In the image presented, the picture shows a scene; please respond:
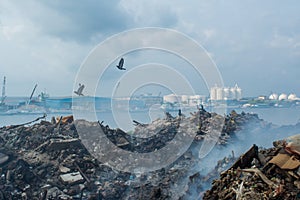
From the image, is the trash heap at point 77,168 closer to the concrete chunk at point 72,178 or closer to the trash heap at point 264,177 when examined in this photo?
the concrete chunk at point 72,178

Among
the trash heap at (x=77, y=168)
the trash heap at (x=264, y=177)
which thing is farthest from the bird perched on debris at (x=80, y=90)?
the trash heap at (x=264, y=177)

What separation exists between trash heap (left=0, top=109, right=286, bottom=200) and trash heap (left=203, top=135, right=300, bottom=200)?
1.52 feet

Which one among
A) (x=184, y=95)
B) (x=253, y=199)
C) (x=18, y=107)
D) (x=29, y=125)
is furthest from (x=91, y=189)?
(x=18, y=107)

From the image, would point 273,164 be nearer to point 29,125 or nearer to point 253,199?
point 253,199

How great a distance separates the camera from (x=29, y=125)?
8430 mm

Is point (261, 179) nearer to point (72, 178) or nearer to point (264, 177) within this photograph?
point (264, 177)

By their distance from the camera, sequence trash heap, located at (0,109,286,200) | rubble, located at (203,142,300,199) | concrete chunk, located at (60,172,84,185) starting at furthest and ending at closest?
1. concrete chunk, located at (60,172,84,185)
2. trash heap, located at (0,109,286,200)
3. rubble, located at (203,142,300,199)

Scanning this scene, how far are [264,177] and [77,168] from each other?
389 centimetres

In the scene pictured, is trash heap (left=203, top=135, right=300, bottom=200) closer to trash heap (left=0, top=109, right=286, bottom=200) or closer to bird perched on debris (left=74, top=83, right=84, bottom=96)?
trash heap (left=0, top=109, right=286, bottom=200)

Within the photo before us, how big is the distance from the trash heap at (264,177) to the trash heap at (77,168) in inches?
18.2

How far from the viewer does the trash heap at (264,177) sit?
3154 millimetres

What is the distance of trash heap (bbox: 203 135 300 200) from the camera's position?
315 centimetres

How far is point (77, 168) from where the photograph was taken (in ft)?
19.6

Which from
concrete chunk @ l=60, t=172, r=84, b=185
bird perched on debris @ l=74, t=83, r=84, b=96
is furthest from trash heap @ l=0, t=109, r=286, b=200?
bird perched on debris @ l=74, t=83, r=84, b=96
